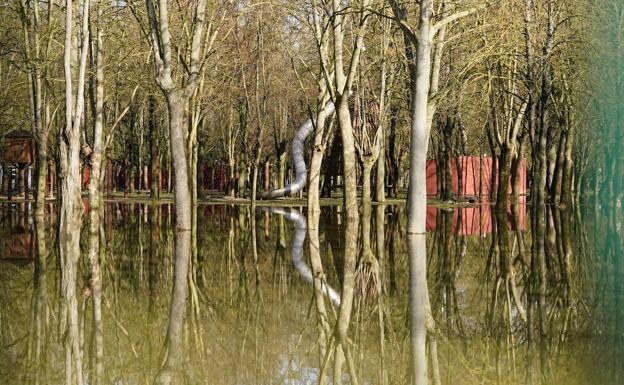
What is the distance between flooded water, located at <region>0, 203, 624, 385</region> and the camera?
6.58 meters

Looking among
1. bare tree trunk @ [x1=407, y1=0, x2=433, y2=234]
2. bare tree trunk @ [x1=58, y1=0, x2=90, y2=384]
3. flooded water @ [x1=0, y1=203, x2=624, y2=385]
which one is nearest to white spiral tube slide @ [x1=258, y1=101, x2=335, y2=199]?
bare tree trunk @ [x1=58, y1=0, x2=90, y2=384]

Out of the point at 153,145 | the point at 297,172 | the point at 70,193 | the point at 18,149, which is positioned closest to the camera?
the point at 70,193

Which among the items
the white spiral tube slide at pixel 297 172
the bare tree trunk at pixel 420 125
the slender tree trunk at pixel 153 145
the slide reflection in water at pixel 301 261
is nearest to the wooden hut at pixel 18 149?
the slender tree trunk at pixel 153 145

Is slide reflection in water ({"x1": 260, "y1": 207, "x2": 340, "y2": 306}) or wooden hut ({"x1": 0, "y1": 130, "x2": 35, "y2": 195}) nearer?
slide reflection in water ({"x1": 260, "y1": 207, "x2": 340, "y2": 306})

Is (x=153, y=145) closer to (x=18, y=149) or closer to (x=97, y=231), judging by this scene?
(x=18, y=149)

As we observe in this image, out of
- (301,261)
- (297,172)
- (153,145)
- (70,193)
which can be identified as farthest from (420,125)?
(297,172)

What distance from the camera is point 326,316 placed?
9180mm

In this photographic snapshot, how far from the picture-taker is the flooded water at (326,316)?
658cm

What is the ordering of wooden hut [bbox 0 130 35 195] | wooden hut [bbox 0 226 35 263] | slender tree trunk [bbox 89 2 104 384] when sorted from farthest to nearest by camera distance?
wooden hut [bbox 0 130 35 195] → wooden hut [bbox 0 226 35 263] → slender tree trunk [bbox 89 2 104 384]

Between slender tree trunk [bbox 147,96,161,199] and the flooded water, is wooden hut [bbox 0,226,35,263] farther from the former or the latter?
slender tree trunk [bbox 147,96,161,199]

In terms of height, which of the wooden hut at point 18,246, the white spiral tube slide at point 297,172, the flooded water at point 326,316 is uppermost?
the white spiral tube slide at point 297,172

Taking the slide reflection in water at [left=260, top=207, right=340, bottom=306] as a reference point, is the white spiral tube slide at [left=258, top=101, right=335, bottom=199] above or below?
above

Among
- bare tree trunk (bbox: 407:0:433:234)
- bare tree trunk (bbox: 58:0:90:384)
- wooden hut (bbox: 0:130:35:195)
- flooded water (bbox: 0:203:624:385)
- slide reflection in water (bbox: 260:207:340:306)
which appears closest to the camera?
flooded water (bbox: 0:203:624:385)

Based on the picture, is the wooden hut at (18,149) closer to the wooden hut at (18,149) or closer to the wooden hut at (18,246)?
the wooden hut at (18,149)
